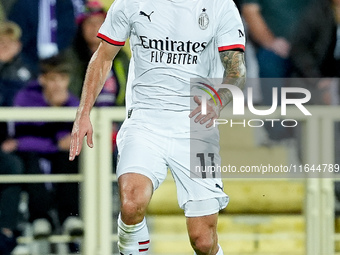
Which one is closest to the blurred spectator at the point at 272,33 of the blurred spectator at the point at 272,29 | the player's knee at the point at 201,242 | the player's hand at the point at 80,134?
the blurred spectator at the point at 272,29

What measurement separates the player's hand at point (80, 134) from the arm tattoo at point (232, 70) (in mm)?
791

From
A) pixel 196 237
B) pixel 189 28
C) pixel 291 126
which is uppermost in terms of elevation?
pixel 189 28

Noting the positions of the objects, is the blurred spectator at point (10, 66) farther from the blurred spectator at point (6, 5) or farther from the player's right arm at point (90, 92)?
the player's right arm at point (90, 92)

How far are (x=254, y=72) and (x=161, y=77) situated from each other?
189 centimetres

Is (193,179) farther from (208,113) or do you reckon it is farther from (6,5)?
(6,5)

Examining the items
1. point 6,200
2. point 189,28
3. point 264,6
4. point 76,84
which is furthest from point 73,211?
point 264,6

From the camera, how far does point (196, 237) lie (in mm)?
5277

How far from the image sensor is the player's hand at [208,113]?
191 inches

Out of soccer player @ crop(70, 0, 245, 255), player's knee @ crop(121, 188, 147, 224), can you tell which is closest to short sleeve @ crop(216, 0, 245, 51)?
soccer player @ crop(70, 0, 245, 255)

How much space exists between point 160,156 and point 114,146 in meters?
1.14

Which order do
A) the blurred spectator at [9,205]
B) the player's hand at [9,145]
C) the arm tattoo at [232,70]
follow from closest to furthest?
the arm tattoo at [232,70], the blurred spectator at [9,205], the player's hand at [9,145]

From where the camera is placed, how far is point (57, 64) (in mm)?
6711

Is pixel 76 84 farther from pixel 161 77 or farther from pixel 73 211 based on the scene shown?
pixel 161 77

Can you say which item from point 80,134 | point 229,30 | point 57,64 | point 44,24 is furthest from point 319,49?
point 80,134
